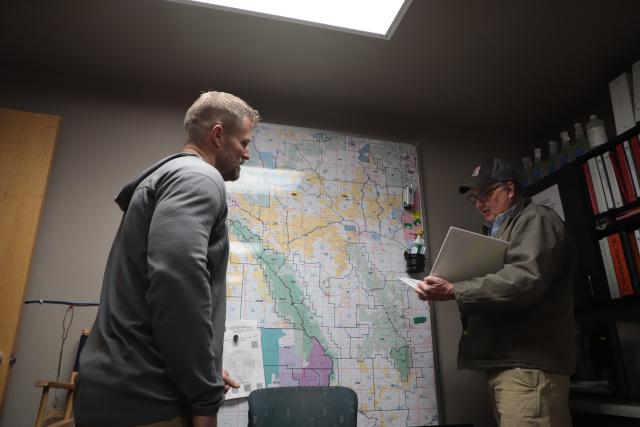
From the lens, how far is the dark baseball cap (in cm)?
194

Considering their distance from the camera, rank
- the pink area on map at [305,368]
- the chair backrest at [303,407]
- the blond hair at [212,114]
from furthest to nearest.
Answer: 1. the pink area on map at [305,368]
2. the chair backrest at [303,407]
3. the blond hair at [212,114]

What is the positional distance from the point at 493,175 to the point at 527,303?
621mm

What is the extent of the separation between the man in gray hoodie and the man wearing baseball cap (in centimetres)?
101

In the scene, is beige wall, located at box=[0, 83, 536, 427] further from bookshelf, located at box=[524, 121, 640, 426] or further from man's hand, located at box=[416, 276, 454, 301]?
man's hand, located at box=[416, 276, 454, 301]

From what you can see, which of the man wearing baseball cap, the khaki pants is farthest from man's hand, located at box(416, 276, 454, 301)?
the khaki pants

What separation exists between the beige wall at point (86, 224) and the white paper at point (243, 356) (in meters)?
0.66

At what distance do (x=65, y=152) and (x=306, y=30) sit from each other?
138cm

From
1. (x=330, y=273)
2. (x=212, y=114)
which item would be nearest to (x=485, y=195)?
(x=330, y=273)

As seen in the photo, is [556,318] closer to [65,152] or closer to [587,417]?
[587,417]

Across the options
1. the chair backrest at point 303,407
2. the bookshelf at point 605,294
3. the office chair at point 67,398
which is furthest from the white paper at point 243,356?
the bookshelf at point 605,294

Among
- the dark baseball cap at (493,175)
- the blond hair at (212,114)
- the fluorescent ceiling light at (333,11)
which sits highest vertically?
the fluorescent ceiling light at (333,11)

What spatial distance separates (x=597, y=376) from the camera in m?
2.06

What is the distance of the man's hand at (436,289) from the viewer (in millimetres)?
Result: 1671

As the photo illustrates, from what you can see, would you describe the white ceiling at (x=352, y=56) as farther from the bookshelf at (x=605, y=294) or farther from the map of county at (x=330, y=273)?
the bookshelf at (x=605, y=294)
